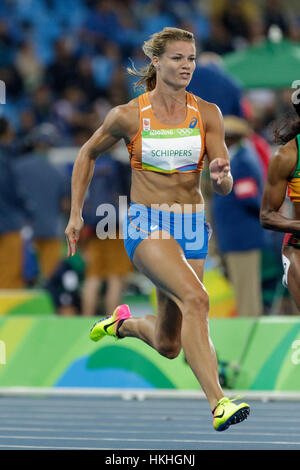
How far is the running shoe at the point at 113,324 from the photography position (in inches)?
322

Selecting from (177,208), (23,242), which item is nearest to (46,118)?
(23,242)

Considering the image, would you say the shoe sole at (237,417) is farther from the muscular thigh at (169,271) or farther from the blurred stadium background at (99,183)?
the blurred stadium background at (99,183)

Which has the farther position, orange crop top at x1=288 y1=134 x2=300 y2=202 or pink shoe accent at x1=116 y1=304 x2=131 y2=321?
pink shoe accent at x1=116 y1=304 x2=131 y2=321

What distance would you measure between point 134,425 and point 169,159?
2.21 metres

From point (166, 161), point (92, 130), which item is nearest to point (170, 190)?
point (166, 161)

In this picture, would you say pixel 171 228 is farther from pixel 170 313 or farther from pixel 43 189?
pixel 43 189

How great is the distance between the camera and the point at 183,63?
7016 millimetres

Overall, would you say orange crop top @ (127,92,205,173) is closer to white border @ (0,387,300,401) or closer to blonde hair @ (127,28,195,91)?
blonde hair @ (127,28,195,91)

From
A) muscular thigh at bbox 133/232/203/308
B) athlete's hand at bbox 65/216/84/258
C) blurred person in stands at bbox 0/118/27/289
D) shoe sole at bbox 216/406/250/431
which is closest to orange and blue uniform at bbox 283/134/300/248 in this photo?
muscular thigh at bbox 133/232/203/308

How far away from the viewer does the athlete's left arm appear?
6.81 m

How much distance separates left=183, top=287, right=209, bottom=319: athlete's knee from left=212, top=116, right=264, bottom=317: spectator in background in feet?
15.8

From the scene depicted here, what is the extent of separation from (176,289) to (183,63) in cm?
152

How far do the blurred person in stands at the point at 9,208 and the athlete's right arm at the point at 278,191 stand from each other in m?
5.25
